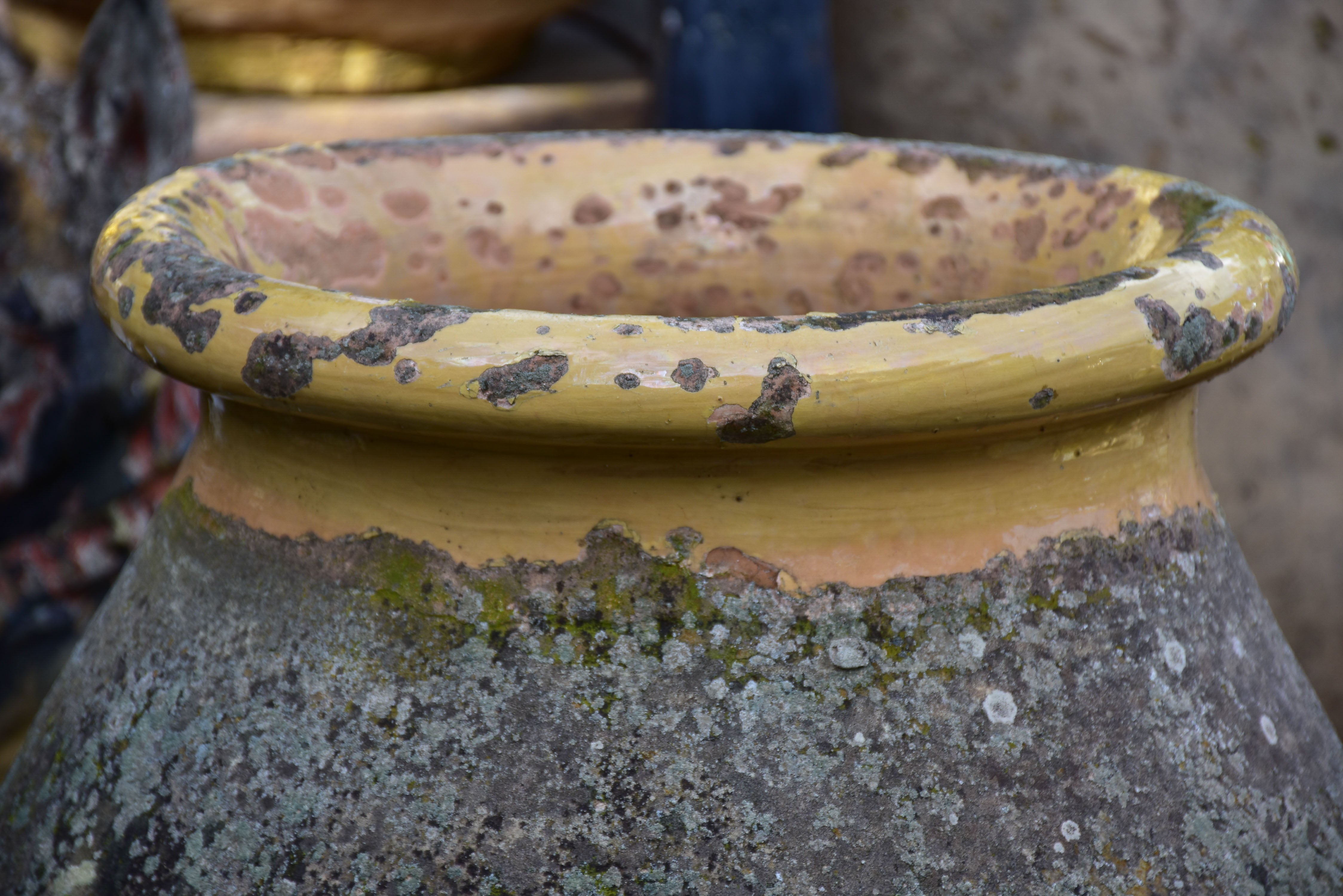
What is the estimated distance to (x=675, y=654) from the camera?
0.59 meters

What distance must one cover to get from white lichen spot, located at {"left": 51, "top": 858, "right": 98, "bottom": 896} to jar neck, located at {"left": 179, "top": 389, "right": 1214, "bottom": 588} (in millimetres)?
186

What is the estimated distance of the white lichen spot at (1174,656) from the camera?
2.09 feet

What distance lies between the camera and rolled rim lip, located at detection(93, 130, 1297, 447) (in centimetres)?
55

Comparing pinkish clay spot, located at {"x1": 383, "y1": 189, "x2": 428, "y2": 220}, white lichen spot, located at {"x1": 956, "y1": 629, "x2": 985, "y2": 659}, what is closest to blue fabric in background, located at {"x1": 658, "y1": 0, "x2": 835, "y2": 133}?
pinkish clay spot, located at {"x1": 383, "y1": 189, "x2": 428, "y2": 220}

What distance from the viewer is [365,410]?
1.90 ft

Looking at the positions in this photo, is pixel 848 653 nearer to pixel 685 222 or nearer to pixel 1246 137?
pixel 685 222

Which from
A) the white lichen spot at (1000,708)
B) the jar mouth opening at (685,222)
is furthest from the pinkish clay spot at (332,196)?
the white lichen spot at (1000,708)

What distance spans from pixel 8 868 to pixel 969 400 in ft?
1.82

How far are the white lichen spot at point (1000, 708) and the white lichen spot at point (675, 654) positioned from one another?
0.14 metres

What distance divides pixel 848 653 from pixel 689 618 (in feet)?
0.25

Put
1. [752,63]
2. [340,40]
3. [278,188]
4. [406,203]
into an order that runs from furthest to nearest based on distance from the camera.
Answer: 1. [340,40]
2. [752,63]
3. [406,203]
4. [278,188]

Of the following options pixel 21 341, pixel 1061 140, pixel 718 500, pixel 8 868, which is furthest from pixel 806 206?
pixel 1061 140

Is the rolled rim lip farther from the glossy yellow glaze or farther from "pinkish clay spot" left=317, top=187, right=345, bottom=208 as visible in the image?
"pinkish clay spot" left=317, top=187, right=345, bottom=208

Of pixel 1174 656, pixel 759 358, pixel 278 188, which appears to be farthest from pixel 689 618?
pixel 278 188
